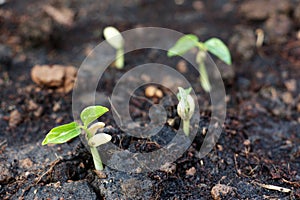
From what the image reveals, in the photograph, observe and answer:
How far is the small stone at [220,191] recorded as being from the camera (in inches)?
50.5

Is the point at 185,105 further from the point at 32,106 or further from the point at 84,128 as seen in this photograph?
the point at 32,106

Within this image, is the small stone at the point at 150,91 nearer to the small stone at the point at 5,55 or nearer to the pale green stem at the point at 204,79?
the pale green stem at the point at 204,79

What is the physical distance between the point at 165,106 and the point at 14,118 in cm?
64

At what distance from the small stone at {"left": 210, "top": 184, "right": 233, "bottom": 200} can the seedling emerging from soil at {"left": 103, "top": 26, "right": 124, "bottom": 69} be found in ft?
2.66

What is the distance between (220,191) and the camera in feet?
4.24

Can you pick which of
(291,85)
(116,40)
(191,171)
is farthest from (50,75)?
(291,85)

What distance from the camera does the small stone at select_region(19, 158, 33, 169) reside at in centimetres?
138

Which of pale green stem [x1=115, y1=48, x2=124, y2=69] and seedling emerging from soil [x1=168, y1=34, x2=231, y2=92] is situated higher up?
seedling emerging from soil [x1=168, y1=34, x2=231, y2=92]

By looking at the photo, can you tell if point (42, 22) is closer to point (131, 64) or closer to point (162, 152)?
point (131, 64)

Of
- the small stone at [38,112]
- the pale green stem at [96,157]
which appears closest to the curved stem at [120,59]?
the small stone at [38,112]

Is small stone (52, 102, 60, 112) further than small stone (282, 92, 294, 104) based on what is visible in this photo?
No

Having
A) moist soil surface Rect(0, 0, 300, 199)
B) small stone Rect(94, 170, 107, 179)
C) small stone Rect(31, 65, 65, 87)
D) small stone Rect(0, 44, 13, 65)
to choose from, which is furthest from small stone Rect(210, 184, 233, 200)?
small stone Rect(0, 44, 13, 65)

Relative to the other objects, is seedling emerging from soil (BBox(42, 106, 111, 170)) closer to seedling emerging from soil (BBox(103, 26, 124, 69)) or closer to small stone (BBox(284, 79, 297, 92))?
seedling emerging from soil (BBox(103, 26, 124, 69))

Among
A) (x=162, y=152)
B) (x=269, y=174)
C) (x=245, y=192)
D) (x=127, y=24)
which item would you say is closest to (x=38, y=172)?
(x=162, y=152)
